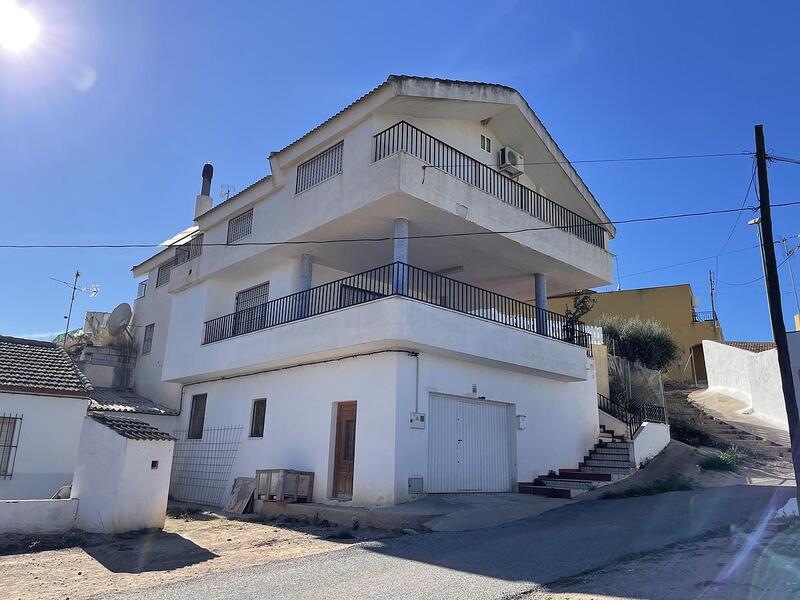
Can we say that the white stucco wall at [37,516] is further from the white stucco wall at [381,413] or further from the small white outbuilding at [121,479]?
the white stucco wall at [381,413]

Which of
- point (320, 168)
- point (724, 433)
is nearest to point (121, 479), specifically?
point (320, 168)

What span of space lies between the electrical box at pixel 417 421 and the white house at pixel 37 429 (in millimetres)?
8118

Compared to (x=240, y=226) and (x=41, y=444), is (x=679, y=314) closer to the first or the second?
(x=240, y=226)

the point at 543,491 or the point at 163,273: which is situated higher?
the point at 163,273

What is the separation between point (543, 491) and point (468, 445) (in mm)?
2191

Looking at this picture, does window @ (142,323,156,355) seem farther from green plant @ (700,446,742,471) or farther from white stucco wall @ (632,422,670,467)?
green plant @ (700,446,742,471)

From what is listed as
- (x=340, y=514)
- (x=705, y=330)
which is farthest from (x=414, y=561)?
(x=705, y=330)

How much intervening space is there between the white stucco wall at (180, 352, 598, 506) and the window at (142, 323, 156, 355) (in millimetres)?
5778

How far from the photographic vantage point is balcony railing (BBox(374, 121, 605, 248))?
12836 millimetres

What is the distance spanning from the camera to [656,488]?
525 inches

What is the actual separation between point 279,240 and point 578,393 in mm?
9569

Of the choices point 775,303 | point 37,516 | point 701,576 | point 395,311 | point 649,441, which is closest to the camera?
point 701,576

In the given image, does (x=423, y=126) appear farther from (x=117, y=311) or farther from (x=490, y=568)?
(x=117, y=311)

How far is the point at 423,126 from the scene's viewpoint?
14.1 metres
